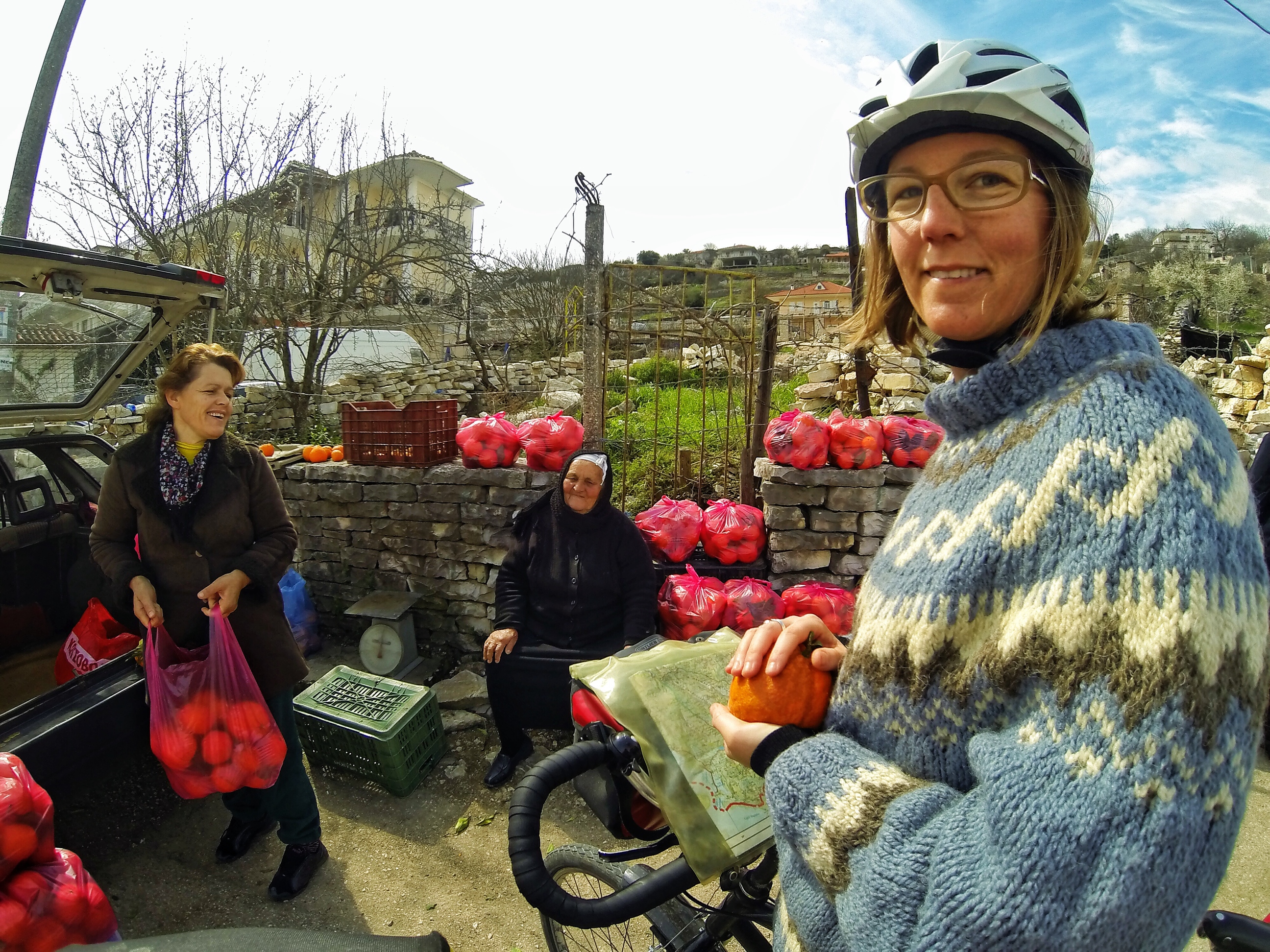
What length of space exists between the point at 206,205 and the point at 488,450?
6.89 meters

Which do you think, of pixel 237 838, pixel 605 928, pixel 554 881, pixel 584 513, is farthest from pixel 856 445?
pixel 237 838

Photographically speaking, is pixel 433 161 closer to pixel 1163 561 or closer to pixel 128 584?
pixel 128 584

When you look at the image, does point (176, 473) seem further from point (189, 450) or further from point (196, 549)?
point (196, 549)

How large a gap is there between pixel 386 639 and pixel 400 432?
4.72 feet

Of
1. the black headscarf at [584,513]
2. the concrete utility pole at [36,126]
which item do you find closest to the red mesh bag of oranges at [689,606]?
the black headscarf at [584,513]

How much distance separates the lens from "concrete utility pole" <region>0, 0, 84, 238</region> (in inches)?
209

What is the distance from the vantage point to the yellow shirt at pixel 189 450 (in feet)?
9.23

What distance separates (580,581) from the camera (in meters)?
3.76

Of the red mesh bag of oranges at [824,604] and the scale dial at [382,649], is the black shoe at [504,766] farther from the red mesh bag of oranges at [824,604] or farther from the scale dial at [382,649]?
the red mesh bag of oranges at [824,604]

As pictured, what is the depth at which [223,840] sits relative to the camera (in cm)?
314

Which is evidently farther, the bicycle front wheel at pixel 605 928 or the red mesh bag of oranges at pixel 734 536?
A: the red mesh bag of oranges at pixel 734 536

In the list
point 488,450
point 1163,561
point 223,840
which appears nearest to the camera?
point 1163,561

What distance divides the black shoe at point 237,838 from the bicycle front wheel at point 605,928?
1706 mm

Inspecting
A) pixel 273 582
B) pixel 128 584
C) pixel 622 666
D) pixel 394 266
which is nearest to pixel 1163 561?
pixel 622 666
